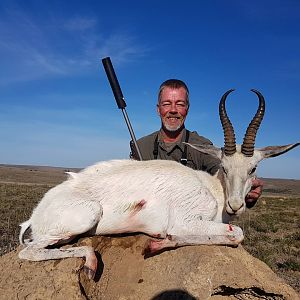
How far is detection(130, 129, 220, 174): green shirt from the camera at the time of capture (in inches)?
340

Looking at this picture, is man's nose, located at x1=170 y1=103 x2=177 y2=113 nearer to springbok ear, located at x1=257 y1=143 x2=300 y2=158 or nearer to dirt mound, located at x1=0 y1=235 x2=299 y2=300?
springbok ear, located at x1=257 y1=143 x2=300 y2=158

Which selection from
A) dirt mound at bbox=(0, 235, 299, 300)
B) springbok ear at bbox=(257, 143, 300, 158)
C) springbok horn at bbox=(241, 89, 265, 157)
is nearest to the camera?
dirt mound at bbox=(0, 235, 299, 300)

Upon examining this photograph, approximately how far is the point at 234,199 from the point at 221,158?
111 centimetres

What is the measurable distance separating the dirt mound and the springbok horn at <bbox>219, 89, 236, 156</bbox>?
6.23ft

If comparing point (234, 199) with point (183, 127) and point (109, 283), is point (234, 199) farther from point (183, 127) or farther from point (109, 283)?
point (183, 127)

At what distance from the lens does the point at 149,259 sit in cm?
564

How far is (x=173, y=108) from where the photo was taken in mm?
8797

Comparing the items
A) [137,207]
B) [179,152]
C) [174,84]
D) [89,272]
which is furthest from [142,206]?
[174,84]

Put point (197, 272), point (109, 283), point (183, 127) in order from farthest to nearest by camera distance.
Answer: point (183, 127), point (109, 283), point (197, 272)

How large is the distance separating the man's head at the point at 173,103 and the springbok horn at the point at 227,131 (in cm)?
191

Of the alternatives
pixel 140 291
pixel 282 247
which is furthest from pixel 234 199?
pixel 282 247

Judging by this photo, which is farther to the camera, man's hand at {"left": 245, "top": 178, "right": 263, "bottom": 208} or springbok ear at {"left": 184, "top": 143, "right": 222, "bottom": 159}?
springbok ear at {"left": 184, "top": 143, "right": 222, "bottom": 159}

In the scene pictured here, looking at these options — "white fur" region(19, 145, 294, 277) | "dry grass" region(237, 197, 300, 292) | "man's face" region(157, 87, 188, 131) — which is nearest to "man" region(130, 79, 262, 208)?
"man's face" region(157, 87, 188, 131)

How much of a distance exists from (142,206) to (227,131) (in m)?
2.09
